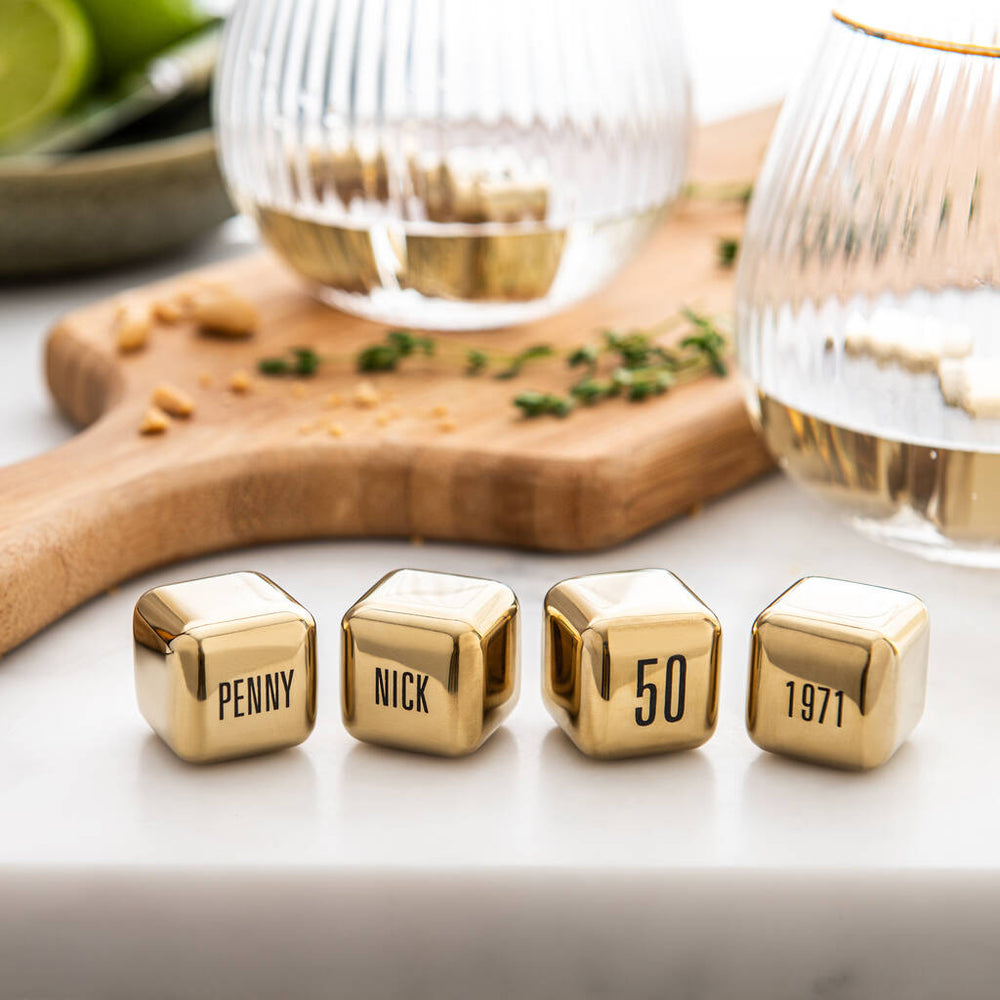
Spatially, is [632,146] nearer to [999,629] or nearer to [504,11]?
[504,11]

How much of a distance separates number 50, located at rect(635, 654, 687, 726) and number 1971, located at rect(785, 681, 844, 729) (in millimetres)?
31

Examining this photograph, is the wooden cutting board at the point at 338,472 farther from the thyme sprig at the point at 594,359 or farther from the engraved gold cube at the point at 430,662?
the engraved gold cube at the point at 430,662

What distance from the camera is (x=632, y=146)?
0.67 metres

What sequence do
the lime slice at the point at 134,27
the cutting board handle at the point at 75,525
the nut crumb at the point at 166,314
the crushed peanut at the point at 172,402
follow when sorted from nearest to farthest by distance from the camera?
1. the cutting board handle at the point at 75,525
2. the crushed peanut at the point at 172,402
3. the nut crumb at the point at 166,314
4. the lime slice at the point at 134,27

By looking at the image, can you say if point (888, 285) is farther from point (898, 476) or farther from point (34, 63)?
point (34, 63)

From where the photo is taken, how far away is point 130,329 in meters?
0.67

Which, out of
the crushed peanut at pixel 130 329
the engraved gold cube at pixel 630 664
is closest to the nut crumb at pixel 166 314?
the crushed peanut at pixel 130 329

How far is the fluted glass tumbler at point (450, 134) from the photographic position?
0.64 metres

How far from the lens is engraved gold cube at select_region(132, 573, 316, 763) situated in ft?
1.33

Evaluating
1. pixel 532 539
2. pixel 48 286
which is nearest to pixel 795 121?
pixel 532 539

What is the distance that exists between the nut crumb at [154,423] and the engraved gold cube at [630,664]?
225 millimetres

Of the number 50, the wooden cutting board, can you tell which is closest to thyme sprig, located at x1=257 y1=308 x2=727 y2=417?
the wooden cutting board

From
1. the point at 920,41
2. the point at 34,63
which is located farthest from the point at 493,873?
the point at 34,63

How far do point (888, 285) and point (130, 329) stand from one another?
35 centimetres
